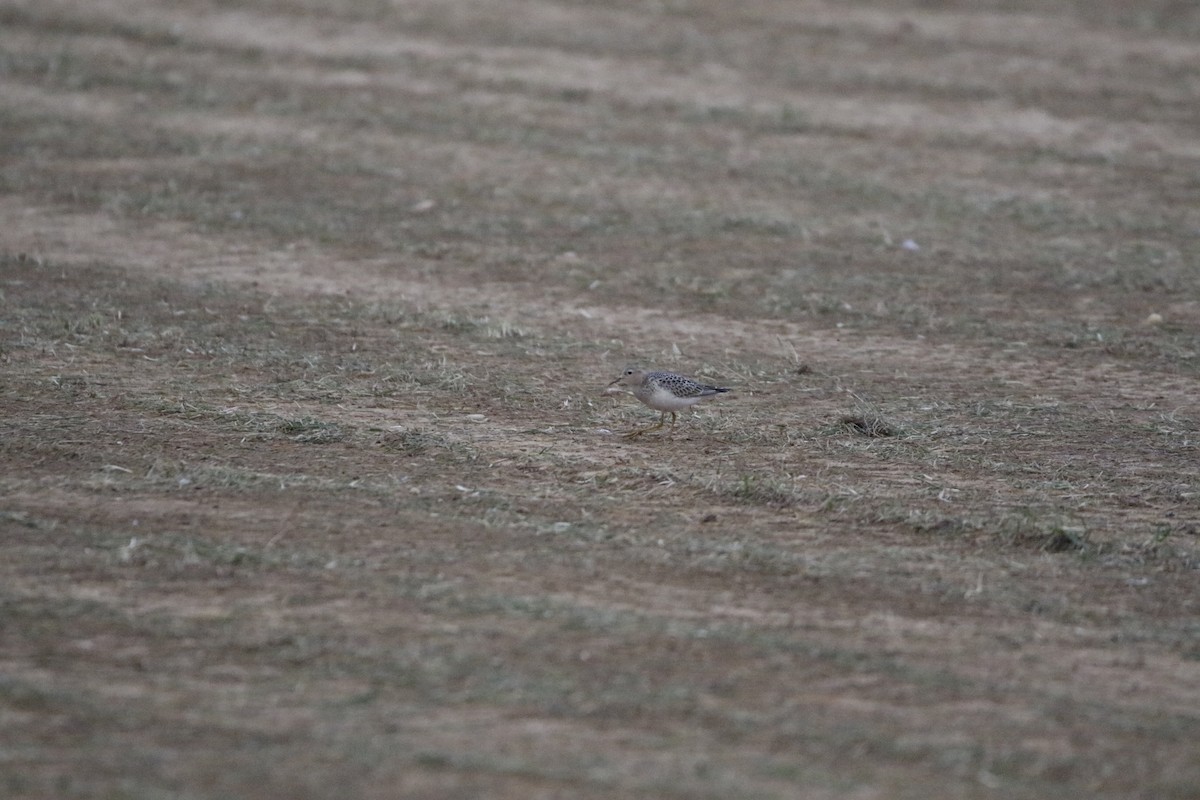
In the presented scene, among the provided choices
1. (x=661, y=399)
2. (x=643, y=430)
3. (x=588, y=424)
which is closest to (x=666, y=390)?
(x=661, y=399)

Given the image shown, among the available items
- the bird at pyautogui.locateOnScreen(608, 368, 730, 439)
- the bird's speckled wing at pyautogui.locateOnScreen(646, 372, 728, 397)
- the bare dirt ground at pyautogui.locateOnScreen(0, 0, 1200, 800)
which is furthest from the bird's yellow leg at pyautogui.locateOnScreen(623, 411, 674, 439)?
the bird's speckled wing at pyautogui.locateOnScreen(646, 372, 728, 397)

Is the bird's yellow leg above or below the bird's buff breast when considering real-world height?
below

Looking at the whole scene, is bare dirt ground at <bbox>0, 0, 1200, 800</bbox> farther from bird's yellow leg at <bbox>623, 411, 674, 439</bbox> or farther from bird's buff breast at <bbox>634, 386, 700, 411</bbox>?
bird's buff breast at <bbox>634, 386, 700, 411</bbox>

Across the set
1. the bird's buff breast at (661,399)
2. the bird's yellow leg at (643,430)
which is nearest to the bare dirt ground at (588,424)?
the bird's yellow leg at (643,430)

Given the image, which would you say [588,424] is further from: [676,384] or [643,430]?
[676,384]

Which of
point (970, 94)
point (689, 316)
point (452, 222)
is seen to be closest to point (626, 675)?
point (689, 316)

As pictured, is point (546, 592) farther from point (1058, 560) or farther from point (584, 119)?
point (584, 119)
